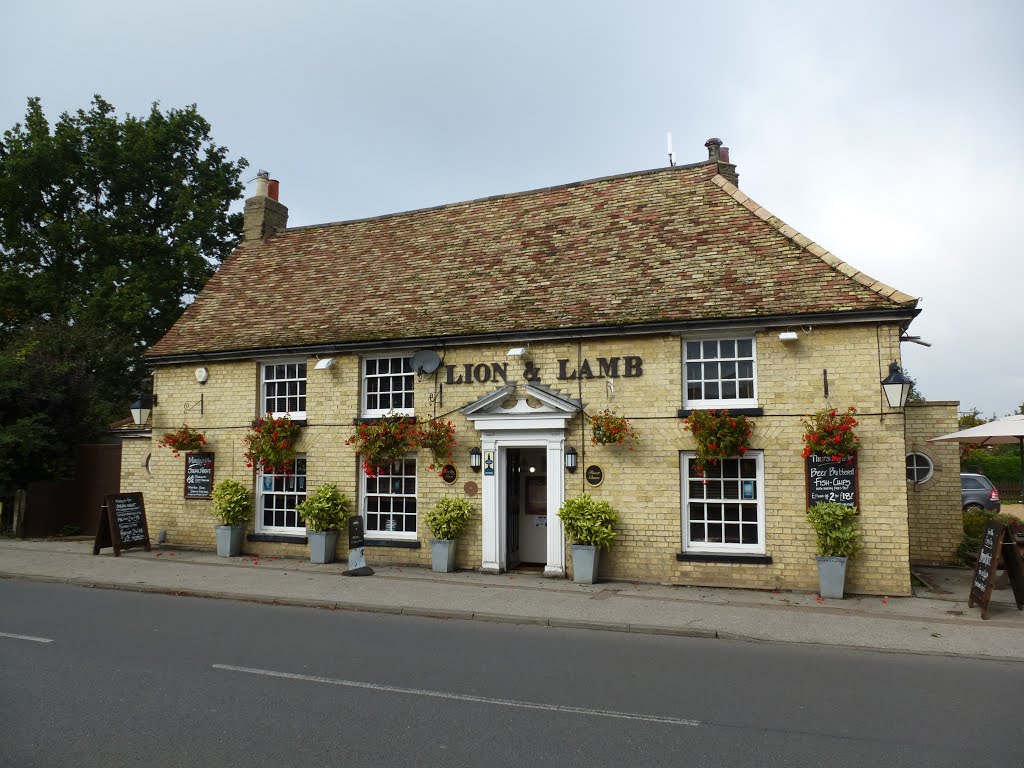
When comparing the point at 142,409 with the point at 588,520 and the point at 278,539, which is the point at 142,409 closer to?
the point at 278,539

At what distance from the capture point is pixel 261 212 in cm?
1984

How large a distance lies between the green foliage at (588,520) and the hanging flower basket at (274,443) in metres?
6.12

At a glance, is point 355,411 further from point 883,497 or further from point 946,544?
point 946,544

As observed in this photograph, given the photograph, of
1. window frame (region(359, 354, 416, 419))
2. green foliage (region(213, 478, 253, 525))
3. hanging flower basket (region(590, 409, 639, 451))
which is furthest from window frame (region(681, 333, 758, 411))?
green foliage (region(213, 478, 253, 525))

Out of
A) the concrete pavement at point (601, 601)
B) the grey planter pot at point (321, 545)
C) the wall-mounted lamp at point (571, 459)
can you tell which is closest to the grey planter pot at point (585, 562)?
the concrete pavement at point (601, 601)

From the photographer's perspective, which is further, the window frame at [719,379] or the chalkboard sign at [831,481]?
the window frame at [719,379]

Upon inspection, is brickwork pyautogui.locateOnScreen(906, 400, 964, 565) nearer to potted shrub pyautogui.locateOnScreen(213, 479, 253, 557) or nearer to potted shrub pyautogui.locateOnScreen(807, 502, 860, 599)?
potted shrub pyautogui.locateOnScreen(807, 502, 860, 599)

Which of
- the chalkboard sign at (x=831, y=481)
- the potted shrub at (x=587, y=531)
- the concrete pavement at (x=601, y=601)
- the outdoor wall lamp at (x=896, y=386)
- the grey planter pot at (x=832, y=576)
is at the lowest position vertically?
the concrete pavement at (x=601, y=601)

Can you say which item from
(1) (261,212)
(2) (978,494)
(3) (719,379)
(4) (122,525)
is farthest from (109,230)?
(2) (978,494)

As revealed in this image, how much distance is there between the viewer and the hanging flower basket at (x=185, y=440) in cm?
1577

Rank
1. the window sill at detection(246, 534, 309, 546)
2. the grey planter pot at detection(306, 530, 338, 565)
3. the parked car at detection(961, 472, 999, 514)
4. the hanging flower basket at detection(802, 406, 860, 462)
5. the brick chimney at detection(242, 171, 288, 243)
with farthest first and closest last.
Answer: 1. the parked car at detection(961, 472, 999, 514)
2. the brick chimney at detection(242, 171, 288, 243)
3. the window sill at detection(246, 534, 309, 546)
4. the grey planter pot at detection(306, 530, 338, 565)
5. the hanging flower basket at detection(802, 406, 860, 462)

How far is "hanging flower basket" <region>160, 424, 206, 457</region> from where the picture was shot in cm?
1577

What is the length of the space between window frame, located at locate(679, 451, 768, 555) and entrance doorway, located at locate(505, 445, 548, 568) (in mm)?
2747

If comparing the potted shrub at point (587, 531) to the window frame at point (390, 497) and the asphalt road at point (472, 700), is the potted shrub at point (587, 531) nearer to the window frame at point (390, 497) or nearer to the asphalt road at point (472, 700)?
the asphalt road at point (472, 700)
